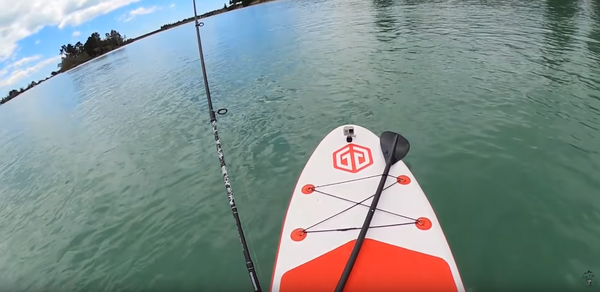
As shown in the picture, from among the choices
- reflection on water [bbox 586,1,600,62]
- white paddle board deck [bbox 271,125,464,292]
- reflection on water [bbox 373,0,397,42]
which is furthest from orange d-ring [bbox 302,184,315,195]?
reflection on water [bbox 373,0,397,42]

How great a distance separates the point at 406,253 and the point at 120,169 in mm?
8844

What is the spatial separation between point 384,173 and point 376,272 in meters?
1.79

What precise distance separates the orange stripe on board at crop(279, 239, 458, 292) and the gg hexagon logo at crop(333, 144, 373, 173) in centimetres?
171

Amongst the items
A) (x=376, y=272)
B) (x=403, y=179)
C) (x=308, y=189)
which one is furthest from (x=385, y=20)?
(x=376, y=272)

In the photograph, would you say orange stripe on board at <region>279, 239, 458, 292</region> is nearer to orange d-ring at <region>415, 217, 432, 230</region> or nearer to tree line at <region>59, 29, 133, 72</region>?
orange d-ring at <region>415, 217, 432, 230</region>

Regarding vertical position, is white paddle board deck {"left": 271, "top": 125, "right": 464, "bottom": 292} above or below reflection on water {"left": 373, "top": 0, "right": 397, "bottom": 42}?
below

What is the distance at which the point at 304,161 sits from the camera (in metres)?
7.42

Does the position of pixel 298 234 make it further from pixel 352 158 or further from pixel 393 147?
pixel 393 147

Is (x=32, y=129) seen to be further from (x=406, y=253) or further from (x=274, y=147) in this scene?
(x=406, y=253)

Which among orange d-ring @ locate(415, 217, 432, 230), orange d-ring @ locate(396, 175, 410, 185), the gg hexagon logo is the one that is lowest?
orange d-ring @ locate(415, 217, 432, 230)

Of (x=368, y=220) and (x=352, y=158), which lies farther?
(x=352, y=158)

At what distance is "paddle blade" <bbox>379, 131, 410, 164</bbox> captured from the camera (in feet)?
16.9

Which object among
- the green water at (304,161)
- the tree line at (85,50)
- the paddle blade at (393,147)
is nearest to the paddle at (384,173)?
the paddle blade at (393,147)

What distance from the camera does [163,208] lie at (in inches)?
269
